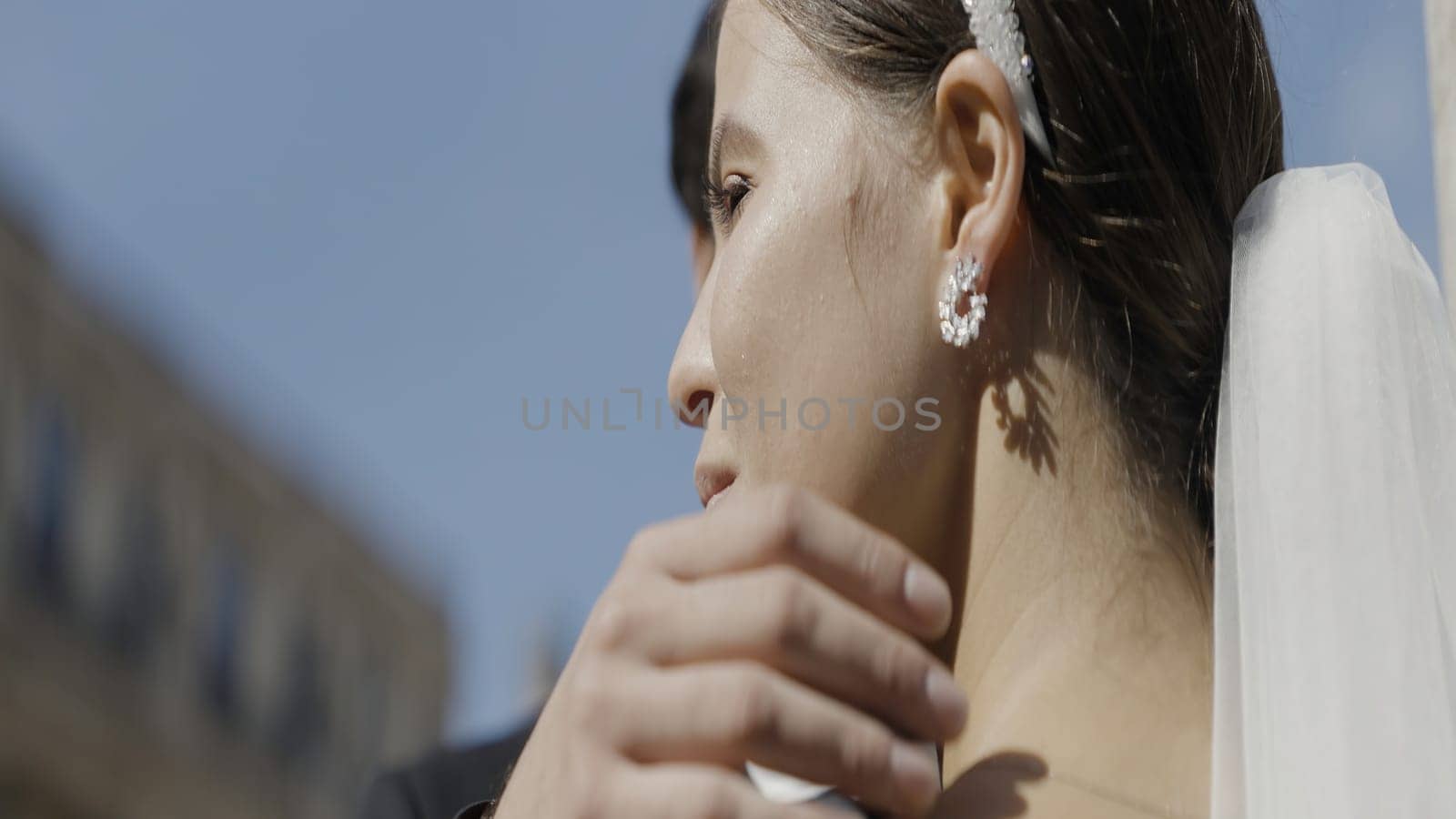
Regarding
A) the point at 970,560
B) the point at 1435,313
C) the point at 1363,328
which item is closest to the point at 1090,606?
the point at 970,560

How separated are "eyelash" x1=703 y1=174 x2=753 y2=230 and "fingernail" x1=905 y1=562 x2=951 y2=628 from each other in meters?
0.81

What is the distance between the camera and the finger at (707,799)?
4.04 ft

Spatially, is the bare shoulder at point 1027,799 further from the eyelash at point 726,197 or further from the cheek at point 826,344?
the eyelash at point 726,197

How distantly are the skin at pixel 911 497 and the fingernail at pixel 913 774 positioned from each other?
34 mm

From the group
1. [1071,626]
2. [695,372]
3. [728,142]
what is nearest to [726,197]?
[728,142]

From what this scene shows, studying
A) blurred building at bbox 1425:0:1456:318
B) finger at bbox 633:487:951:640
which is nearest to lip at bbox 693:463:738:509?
finger at bbox 633:487:951:640

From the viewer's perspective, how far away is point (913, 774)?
1244mm

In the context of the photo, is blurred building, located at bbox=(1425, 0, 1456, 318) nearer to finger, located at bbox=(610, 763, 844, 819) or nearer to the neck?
the neck

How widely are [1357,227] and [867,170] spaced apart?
521 mm

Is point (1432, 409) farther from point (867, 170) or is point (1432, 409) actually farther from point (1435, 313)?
point (867, 170)

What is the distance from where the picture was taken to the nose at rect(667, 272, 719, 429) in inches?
80.2

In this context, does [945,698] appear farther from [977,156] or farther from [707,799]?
[977,156]

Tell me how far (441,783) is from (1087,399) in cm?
240

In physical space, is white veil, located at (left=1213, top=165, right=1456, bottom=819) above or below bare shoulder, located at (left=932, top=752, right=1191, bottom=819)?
above
